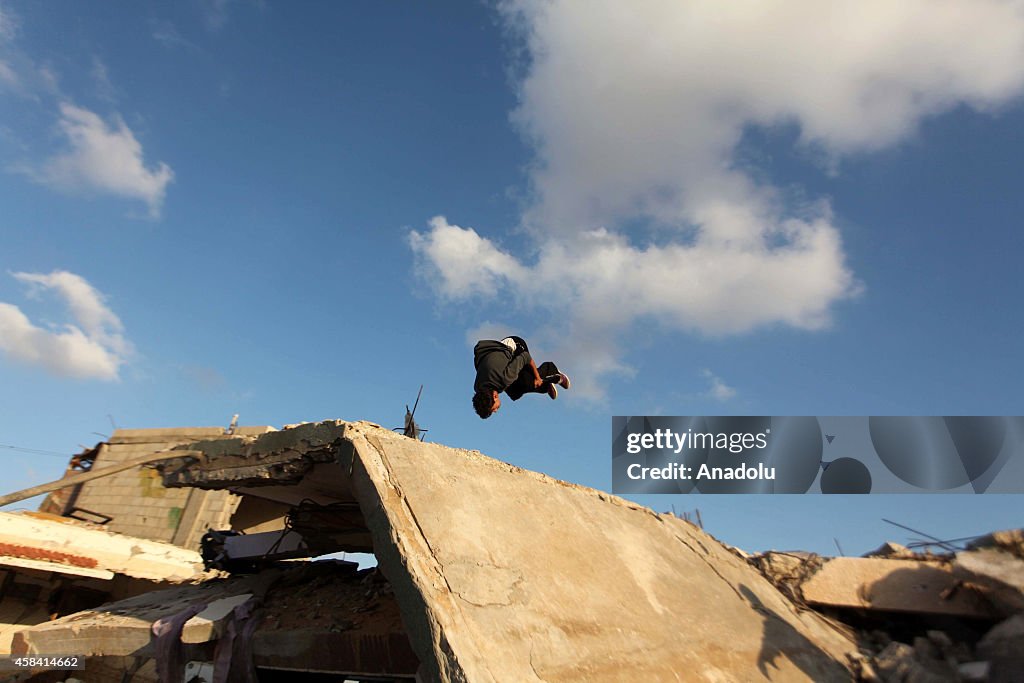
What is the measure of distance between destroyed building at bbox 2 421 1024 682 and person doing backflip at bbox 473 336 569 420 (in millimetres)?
1261

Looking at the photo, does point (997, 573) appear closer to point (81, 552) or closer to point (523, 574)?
point (523, 574)

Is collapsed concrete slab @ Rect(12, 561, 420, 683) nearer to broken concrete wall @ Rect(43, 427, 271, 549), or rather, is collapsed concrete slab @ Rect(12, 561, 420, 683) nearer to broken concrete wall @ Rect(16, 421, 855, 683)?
broken concrete wall @ Rect(16, 421, 855, 683)

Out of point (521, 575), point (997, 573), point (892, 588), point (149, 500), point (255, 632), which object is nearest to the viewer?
point (521, 575)

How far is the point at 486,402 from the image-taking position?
5320mm

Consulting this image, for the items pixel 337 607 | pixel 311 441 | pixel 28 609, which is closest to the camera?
pixel 311 441

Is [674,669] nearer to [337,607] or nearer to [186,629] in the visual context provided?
[337,607]

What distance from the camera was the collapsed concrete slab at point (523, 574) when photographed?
2.40 metres

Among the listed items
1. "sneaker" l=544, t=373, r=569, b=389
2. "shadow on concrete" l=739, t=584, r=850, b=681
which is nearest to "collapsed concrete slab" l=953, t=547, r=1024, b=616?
A: "shadow on concrete" l=739, t=584, r=850, b=681

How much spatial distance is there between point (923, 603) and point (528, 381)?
3619mm

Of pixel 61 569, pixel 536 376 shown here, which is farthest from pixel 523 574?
pixel 61 569

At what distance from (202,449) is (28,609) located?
11399 millimetres

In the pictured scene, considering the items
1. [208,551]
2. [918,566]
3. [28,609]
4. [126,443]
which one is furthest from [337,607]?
[126,443]

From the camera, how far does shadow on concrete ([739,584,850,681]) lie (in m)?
3.42

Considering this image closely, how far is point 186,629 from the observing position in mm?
3488
